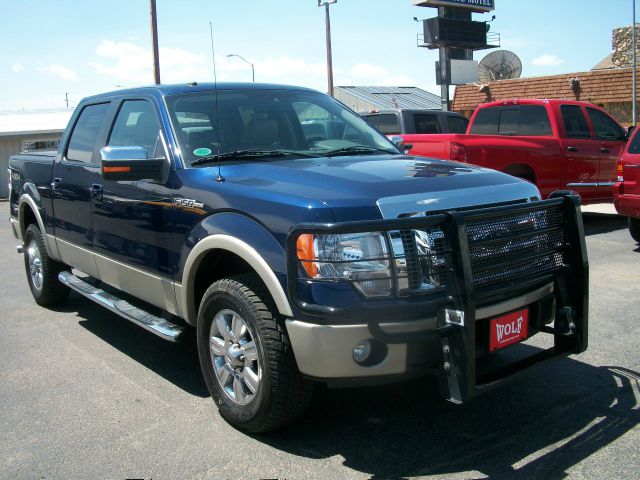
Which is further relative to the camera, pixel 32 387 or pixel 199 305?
pixel 32 387

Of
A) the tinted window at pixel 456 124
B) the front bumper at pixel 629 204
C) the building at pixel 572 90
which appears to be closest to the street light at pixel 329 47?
the building at pixel 572 90

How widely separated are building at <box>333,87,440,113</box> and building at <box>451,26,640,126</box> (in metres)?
17.0

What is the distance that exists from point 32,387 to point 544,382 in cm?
346

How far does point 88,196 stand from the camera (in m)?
5.32

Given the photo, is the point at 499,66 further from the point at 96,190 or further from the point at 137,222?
the point at 137,222

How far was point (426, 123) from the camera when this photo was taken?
43.6 ft

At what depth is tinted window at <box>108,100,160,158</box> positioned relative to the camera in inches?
186

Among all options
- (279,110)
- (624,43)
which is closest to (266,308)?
(279,110)

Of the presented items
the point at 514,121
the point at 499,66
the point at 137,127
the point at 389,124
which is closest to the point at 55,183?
the point at 137,127

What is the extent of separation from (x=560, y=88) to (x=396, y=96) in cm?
2785

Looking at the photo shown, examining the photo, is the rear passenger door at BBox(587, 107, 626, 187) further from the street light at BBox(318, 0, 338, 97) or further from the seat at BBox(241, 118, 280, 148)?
the street light at BBox(318, 0, 338, 97)

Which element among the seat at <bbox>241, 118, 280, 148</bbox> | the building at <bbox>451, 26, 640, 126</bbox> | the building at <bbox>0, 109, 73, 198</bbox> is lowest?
the seat at <bbox>241, 118, 280, 148</bbox>

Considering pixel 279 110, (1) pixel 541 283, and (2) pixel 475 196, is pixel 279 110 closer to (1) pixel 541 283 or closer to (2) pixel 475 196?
(2) pixel 475 196

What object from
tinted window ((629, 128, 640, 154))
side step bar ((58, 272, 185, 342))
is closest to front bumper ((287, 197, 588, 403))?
side step bar ((58, 272, 185, 342))
